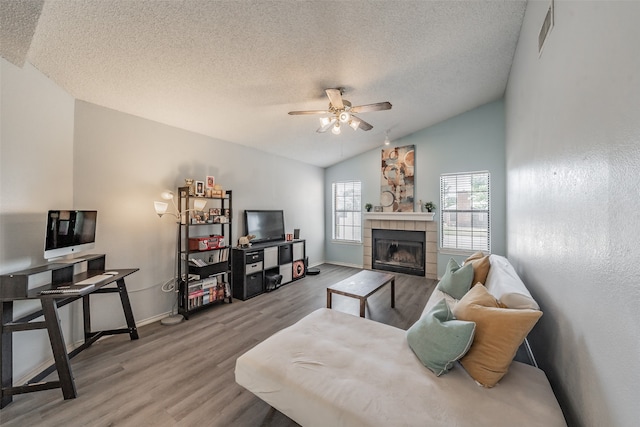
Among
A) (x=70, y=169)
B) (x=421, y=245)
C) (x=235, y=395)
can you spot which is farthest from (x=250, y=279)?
(x=421, y=245)

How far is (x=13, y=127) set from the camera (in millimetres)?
1874

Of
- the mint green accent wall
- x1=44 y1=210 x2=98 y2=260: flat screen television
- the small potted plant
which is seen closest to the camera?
x1=44 y1=210 x2=98 y2=260: flat screen television

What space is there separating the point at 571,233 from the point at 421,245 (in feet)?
13.3

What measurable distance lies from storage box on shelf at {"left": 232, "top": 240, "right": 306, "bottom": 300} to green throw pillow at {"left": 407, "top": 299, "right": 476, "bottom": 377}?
2955 mm

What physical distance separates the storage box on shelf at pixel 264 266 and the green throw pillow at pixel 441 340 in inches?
116

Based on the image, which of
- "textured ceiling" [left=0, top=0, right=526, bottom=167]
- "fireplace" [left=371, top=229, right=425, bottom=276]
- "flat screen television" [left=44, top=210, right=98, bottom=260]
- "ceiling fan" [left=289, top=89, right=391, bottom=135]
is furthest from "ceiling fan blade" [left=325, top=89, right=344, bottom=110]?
"fireplace" [left=371, top=229, right=425, bottom=276]

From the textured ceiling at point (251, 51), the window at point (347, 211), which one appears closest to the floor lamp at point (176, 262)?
the textured ceiling at point (251, 51)

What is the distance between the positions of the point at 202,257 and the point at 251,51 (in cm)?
287

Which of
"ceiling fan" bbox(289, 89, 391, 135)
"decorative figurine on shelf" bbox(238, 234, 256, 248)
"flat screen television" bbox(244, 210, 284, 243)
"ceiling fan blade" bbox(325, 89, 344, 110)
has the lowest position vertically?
"decorative figurine on shelf" bbox(238, 234, 256, 248)

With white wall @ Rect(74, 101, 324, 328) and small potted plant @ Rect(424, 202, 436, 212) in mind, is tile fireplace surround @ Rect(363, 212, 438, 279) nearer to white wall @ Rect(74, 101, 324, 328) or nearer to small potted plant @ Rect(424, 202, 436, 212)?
small potted plant @ Rect(424, 202, 436, 212)

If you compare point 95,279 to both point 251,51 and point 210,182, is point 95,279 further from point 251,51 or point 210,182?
point 251,51

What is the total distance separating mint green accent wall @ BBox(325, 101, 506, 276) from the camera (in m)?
4.38

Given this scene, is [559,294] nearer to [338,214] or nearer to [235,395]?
[235,395]

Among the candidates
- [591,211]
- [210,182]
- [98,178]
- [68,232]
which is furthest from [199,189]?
[591,211]
